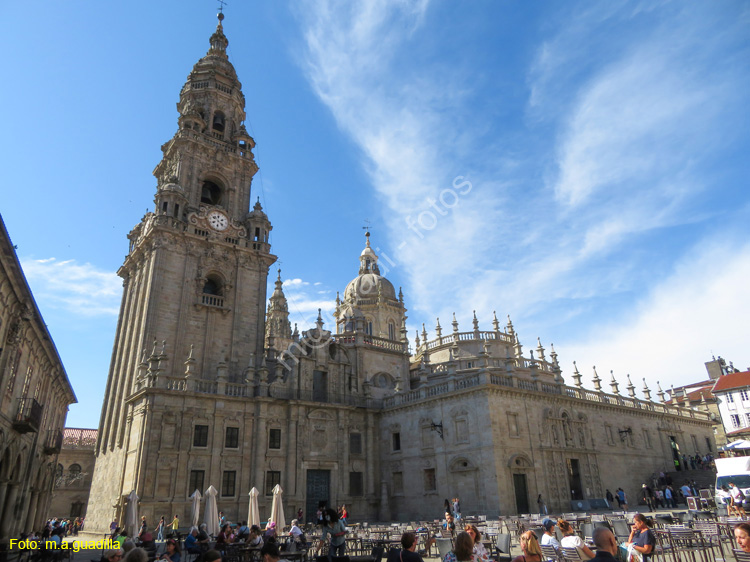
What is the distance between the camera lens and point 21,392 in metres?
21.3

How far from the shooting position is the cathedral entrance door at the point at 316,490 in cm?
3219

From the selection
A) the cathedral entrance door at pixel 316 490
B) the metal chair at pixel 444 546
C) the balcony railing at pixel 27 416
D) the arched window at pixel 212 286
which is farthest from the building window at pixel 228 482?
the metal chair at pixel 444 546

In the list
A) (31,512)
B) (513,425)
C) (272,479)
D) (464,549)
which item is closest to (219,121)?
(272,479)

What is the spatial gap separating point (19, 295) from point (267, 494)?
18.4 m

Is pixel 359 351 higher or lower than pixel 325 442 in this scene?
higher

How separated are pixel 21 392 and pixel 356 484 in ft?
68.0

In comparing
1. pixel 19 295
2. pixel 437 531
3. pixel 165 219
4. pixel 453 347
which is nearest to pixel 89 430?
pixel 165 219

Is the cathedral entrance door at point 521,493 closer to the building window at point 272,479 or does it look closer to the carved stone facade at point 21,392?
the building window at point 272,479

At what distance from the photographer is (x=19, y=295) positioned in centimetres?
1831

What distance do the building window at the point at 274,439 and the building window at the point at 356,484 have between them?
18.1ft

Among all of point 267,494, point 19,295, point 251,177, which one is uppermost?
point 251,177

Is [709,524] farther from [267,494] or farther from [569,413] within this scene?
[267,494]

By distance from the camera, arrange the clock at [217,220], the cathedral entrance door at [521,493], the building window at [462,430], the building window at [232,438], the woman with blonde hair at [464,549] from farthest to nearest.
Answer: the clock at [217,220], the building window at [232,438], the building window at [462,430], the cathedral entrance door at [521,493], the woman with blonde hair at [464,549]

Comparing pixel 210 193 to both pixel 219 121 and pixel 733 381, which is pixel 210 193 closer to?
pixel 219 121
